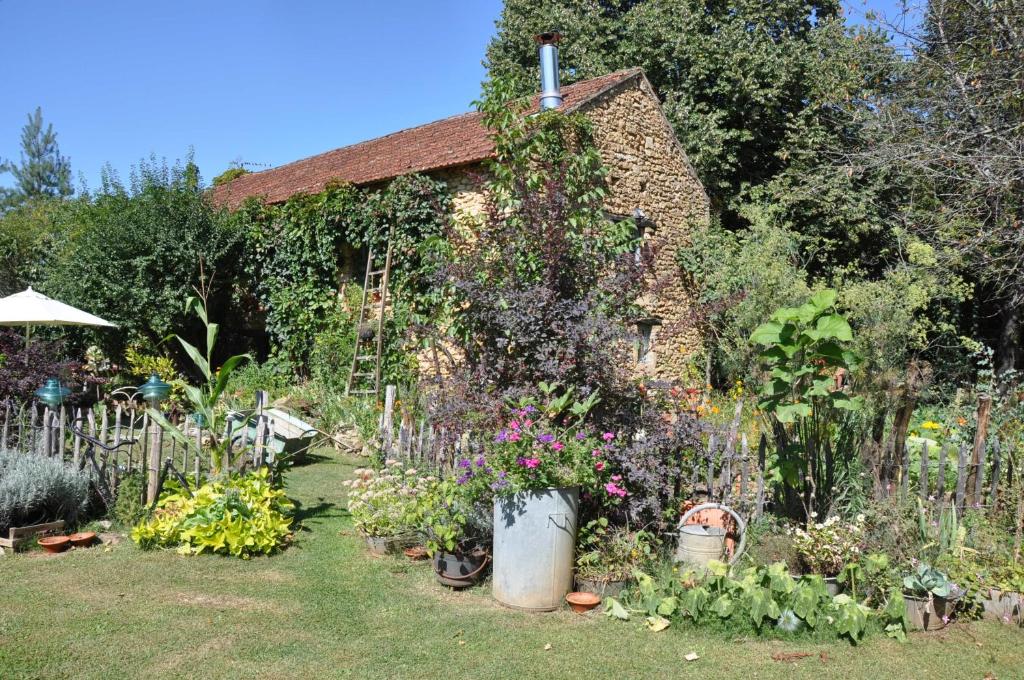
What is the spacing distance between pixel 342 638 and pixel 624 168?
1021cm

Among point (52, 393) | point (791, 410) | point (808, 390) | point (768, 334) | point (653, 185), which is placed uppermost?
point (653, 185)

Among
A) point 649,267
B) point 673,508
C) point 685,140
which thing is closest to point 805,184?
point 685,140

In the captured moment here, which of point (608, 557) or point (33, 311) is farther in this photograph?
point (33, 311)

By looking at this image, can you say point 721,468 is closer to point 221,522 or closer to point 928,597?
point 928,597

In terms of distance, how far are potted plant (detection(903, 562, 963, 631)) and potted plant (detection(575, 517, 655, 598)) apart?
153cm

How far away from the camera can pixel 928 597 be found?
14.4 ft

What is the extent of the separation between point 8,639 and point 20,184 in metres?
43.7

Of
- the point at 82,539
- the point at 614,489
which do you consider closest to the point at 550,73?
the point at 614,489

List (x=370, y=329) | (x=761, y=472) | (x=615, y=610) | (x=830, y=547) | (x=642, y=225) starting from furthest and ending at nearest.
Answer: (x=642, y=225) → (x=370, y=329) → (x=761, y=472) → (x=830, y=547) → (x=615, y=610)

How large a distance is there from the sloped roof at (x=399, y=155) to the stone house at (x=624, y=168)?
0.03 metres

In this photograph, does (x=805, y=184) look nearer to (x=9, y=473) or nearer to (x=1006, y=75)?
(x=1006, y=75)

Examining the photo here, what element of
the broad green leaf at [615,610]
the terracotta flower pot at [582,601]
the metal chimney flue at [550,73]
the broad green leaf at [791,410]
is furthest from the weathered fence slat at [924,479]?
the metal chimney flue at [550,73]

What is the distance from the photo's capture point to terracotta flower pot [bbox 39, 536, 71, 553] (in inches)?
215

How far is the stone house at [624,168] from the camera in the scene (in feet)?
38.8
